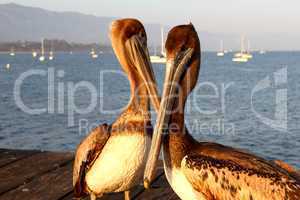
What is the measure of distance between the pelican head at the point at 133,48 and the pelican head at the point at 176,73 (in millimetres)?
734

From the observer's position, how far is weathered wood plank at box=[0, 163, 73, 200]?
5.49 metres

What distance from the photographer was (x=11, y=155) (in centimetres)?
737

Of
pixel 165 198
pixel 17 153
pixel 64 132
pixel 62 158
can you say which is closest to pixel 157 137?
pixel 165 198

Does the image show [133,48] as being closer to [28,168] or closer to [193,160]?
[193,160]

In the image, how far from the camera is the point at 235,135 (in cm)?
2544

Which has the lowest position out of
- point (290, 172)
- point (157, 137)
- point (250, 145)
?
point (250, 145)

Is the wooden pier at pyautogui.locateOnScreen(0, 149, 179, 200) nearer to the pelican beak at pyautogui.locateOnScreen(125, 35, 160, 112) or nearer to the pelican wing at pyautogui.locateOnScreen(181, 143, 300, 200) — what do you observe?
the pelican beak at pyautogui.locateOnScreen(125, 35, 160, 112)

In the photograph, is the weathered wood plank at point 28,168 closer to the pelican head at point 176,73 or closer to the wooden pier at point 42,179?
the wooden pier at point 42,179

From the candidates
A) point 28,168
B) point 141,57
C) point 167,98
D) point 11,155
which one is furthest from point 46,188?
point 167,98

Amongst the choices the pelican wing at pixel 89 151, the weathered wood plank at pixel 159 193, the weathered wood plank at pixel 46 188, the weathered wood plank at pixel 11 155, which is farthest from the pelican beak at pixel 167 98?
the weathered wood plank at pixel 11 155

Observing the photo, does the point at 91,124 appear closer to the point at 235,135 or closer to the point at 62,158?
the point at 235,135

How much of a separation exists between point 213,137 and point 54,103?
22.8m

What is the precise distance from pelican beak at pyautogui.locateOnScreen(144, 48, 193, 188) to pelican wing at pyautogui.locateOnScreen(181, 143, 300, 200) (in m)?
0.29

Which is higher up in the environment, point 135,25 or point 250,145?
point 135,25
